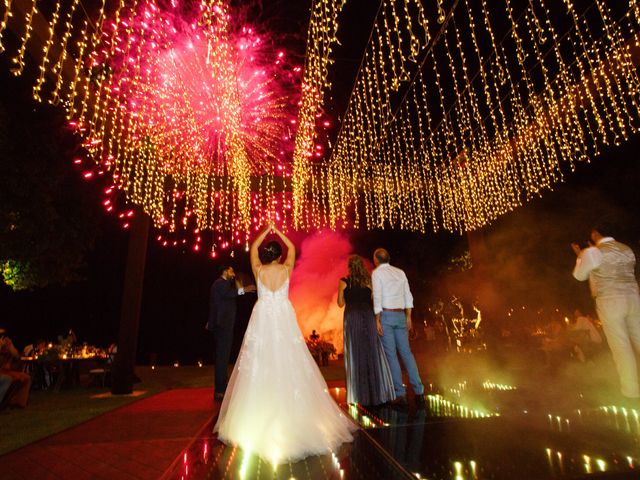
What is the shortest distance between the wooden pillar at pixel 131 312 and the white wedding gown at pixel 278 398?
14.2ft

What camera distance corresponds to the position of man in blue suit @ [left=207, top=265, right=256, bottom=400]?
16.8 ft

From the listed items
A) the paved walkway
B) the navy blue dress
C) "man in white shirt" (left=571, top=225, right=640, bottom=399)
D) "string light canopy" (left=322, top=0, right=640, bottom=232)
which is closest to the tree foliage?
the paved walkway

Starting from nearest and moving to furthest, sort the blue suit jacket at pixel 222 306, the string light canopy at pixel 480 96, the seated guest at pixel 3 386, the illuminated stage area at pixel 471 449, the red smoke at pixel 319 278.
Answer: the illuminated stage area at pixel 471 449 < the string light canopy at pixel 480 96 < the seated guest at pixel 3 386 < the blue suit jacket at pixel 222 306 < the red smoke at pixel 319 278

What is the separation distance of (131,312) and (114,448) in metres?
3.91

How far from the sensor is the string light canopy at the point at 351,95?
4.68 metres

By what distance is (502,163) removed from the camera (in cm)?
789

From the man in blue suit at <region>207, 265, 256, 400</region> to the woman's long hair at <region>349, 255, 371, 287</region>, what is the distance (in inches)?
62.6

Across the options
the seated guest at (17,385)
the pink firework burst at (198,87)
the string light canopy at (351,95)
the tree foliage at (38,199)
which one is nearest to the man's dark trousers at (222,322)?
the string light canopy at (351,95)

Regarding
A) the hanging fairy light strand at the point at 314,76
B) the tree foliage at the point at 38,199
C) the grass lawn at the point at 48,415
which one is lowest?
the grass lawn at the point at 48,415

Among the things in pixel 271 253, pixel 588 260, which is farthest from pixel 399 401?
pixel 588 260

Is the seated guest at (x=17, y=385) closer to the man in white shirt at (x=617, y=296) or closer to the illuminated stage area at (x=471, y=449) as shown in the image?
the illuminated stage area at (x=471, y=449)

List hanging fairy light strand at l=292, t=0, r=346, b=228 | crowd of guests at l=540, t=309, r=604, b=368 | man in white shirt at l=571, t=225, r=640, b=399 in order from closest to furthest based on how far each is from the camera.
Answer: man in white shirt at l=571, t=225, r=640, b=399 → hanging fairy light strand at l=292, t=0, r=346, b=228 → crowd of guests at l=540, t=309, r=604, b=368

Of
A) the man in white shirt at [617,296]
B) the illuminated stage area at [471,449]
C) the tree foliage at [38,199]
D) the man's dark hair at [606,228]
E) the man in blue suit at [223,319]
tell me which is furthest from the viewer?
the tree foliage at [38,199]

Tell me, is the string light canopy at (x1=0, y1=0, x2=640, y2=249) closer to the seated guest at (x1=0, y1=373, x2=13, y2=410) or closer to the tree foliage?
the tree foliage
